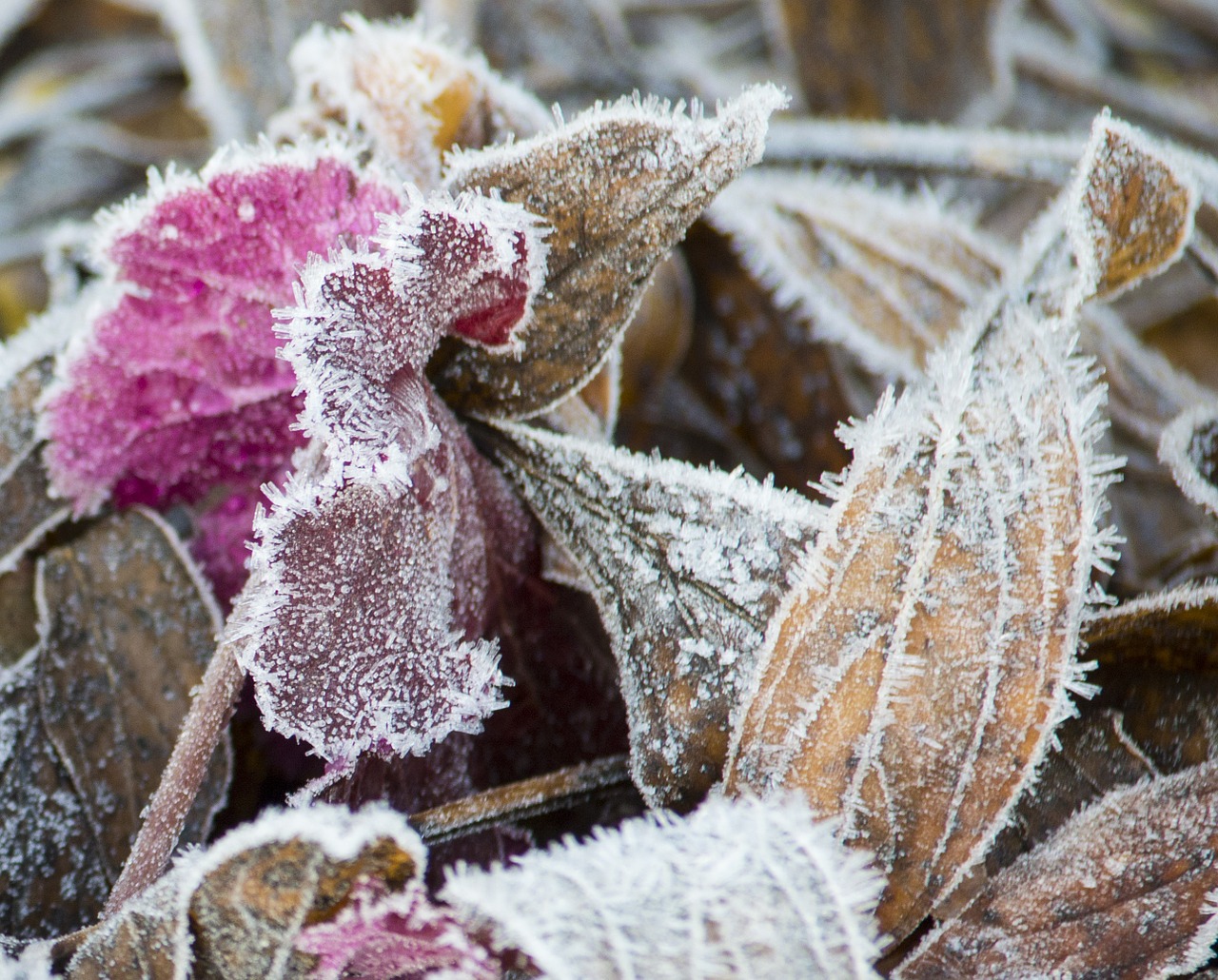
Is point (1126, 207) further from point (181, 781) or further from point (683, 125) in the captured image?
point (181, 781)

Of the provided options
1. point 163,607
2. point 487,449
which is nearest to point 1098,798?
point 487,449

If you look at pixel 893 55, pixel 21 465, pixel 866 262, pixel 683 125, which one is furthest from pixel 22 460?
pixel 893 55

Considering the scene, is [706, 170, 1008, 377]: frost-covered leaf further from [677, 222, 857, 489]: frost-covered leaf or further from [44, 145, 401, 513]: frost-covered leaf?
[44, 145, 401, 513]: frost-covered leaf

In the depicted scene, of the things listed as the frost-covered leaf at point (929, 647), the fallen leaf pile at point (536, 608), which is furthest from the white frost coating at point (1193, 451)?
the frost-covered leaf at point (929, 647)

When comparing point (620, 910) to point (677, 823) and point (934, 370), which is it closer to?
point (677, 823)

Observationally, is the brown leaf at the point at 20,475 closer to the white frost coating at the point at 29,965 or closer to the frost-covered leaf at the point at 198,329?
the frost-covered leaf at the point at 198,329
